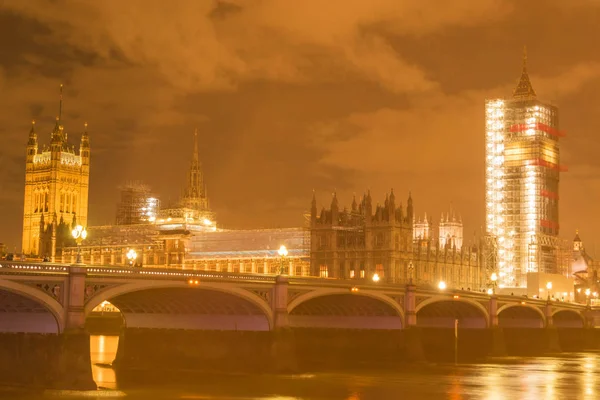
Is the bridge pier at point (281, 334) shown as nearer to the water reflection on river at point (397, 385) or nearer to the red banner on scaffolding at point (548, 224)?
the water reflection on river at point (397, 385)

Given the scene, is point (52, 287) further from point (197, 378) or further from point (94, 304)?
point (197, 378)

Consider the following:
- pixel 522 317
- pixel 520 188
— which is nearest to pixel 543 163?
pixel 520 188

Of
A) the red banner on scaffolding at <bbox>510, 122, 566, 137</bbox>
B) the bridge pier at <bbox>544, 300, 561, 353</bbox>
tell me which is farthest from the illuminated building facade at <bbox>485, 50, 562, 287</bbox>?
the bridge pier at <bbox>544, 300, 561, 353</bbox>

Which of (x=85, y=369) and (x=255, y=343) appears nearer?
(x=85, y=369)

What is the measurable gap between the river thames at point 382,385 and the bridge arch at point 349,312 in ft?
18.9

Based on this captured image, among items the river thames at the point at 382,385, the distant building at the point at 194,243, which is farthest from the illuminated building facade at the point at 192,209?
the river thames at the point at 382,385

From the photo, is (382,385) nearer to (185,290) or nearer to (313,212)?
(185,290)

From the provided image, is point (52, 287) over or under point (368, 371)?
over

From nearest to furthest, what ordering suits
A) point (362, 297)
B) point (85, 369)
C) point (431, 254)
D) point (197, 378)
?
point (85, 369) → point (197, 378) → point (362, 297) → point (431, 254)

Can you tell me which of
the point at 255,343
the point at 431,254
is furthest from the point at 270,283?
the point at 431,254

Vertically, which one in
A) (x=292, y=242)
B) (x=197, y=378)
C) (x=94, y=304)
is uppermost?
(x=292, y=242)

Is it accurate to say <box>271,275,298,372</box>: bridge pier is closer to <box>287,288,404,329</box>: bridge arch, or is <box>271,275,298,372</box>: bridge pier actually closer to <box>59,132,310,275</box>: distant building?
<box>287,288,404,329</box>: bridge arch

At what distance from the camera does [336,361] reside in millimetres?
83500

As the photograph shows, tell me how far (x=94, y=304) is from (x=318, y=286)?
2133cm
